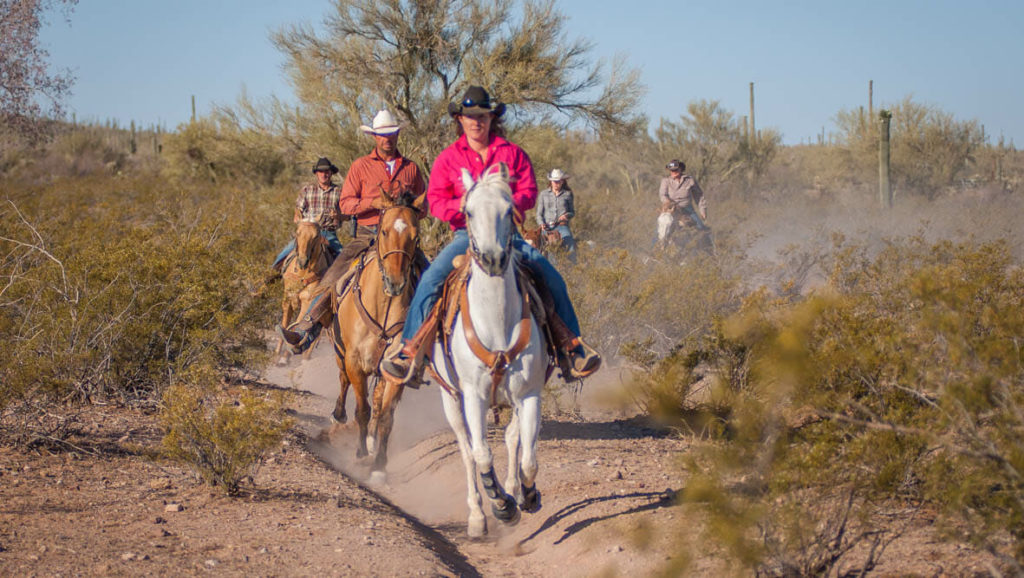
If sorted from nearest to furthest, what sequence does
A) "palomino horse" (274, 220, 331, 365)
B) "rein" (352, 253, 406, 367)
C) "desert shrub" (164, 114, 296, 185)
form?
1. "rein" (352, 253, 406, 367)
2. "palomino horse" (274, 220, 331, 365)
3. "desert shrub" (164, 114, 296, 185)

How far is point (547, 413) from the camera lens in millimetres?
10789

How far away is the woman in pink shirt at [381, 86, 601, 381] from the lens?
6469mm

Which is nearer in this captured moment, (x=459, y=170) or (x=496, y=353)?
(x=496, y=353)

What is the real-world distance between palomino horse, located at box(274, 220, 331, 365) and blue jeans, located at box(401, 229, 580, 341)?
505cm

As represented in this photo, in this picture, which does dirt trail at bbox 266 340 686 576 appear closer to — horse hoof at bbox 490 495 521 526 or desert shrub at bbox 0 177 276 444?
horse hoof at bbox 490 495 521 526

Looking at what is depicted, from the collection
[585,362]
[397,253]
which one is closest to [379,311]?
[397,253]

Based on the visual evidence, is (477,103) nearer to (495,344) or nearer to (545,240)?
(495,344)

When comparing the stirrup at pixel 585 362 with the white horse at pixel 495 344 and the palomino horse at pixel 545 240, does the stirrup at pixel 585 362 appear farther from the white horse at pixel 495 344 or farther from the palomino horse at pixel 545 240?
the palomino horse at pixel 545 240

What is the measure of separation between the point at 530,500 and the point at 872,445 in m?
2.43

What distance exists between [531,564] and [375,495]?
1.93m

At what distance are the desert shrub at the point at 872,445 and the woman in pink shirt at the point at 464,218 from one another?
5.05 ft

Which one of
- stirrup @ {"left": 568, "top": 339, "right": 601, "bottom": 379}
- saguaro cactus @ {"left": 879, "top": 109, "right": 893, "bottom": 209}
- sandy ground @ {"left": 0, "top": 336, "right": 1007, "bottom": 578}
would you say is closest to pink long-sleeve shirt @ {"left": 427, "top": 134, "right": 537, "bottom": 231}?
stirrup @ {"left": 568, "top": 339, "right": 601, "bottom": 379}

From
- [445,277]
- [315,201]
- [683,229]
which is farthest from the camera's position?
[683,229]

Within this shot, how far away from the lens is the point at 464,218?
21.8 feet
